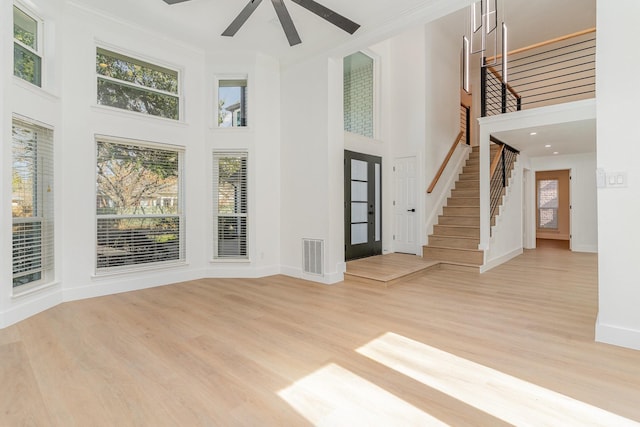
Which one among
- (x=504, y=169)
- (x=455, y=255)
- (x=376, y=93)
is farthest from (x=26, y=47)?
(x=504, y=169)

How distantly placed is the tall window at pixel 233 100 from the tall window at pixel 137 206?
1032 millimetres

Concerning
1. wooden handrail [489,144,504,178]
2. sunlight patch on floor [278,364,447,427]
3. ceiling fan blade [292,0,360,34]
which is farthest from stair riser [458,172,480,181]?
sunlight patch on floor [278,364,447,427]

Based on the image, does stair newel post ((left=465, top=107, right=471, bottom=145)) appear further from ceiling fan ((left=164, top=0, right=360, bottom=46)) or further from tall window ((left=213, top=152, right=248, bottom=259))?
tall window ((left=213, top=152, right=248, bottom=259))

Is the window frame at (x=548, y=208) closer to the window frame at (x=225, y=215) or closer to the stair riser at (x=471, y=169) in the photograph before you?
the stair riser at (x=471, y=169)

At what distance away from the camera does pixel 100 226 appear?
4293 mm

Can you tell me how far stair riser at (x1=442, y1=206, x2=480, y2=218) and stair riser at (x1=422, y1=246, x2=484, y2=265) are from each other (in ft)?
3.64

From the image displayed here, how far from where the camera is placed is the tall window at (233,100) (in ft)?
17.7

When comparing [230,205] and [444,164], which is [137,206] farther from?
[444,164]

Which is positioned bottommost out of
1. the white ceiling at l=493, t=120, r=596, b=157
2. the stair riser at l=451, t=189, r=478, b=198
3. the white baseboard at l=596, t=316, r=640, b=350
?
the white baseboard at l=596, t=316, r=640, b=350

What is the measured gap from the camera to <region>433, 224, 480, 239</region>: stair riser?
6266mm

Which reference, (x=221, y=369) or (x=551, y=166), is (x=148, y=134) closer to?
(x=221, y=369)

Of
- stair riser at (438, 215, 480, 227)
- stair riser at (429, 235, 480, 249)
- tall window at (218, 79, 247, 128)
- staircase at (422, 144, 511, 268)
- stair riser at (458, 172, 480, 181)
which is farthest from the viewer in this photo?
stair riser at (458, 172, 480, 181)

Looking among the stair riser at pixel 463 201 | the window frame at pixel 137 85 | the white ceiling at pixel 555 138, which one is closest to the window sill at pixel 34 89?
the window frame at pixel 137 85

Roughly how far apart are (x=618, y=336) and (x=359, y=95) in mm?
5461
